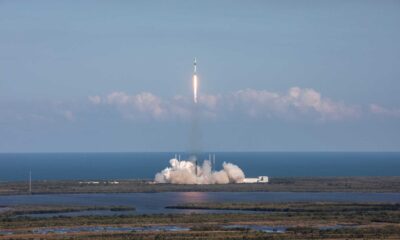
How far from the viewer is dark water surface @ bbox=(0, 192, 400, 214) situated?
152 meters

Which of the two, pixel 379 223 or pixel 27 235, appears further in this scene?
pixel 379 223

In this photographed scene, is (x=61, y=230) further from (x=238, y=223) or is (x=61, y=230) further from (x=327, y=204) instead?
(x=327, y=204)

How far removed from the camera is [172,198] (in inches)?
6407

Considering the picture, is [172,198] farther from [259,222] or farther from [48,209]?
[259,222]

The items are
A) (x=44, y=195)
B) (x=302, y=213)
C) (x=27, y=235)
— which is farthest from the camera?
(x=44, y=195)

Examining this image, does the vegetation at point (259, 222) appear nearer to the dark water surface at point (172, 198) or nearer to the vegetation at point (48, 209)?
the vegetation at point (48, 209)

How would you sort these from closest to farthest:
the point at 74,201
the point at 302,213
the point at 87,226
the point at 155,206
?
the point at 87,226
the point at 302,213
the point at 155,206
the point at 74,201

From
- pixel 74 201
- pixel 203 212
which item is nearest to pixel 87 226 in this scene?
pixel 203 212

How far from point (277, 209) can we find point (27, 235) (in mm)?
43612

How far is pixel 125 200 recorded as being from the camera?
159000 millimetres

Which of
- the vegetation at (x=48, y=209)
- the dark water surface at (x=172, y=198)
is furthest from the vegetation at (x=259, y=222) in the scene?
the dark water surface at (x=172, y=198)

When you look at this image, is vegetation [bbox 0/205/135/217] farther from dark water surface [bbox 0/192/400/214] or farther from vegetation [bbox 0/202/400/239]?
dark water surface [bbox 0/192/400/214]

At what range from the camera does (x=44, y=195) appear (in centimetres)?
17550

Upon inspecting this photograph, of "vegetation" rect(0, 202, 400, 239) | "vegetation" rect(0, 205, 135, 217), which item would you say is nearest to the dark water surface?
"vegetation" rect(0, 205, 135, 217)
